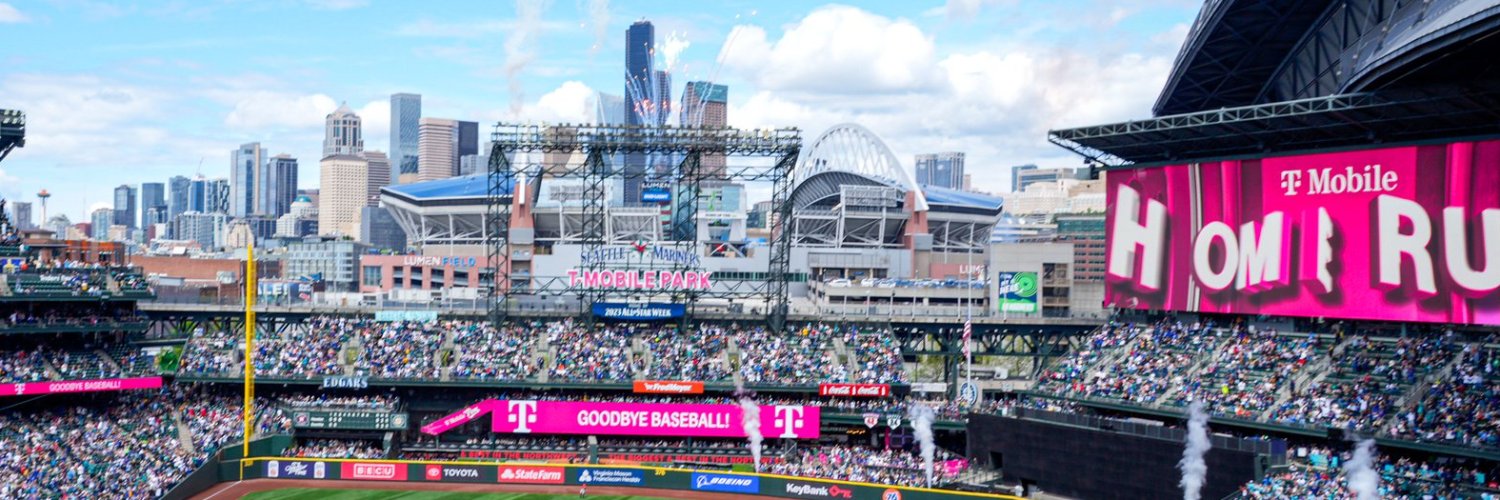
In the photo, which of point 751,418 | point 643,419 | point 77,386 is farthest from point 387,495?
point 751,418

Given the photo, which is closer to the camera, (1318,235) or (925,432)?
(1318,235)

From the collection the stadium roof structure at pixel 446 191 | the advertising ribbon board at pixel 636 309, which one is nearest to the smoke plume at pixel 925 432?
the advertising ribbon board at pixel 636 309

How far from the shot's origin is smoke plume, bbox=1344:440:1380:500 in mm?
36906

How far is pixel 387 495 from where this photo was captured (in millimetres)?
49156

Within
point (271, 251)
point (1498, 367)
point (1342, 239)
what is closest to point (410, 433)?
point (1342, 239)

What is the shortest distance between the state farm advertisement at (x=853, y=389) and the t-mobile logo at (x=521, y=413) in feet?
38.3

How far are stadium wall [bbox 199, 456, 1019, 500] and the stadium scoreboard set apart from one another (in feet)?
8.11

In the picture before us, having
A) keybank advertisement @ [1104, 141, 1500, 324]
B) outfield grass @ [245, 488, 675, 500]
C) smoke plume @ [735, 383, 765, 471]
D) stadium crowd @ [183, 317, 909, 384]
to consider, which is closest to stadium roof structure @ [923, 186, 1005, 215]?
stadium crowd @ [183, 317, 909, 384]

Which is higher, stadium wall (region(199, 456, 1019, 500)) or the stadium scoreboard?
the stadium scoreboard

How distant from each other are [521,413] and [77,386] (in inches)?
650

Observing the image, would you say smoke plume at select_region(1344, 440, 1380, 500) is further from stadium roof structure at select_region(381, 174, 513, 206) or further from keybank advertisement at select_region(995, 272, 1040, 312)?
stadium roof structure at select_region(381, 174, 513, 206)

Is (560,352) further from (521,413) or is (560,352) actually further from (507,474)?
(507,474)

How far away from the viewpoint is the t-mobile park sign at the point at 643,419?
53812 millimetres

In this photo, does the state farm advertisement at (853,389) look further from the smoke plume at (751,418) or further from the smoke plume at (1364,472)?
the smoke plume at (1364,472)
